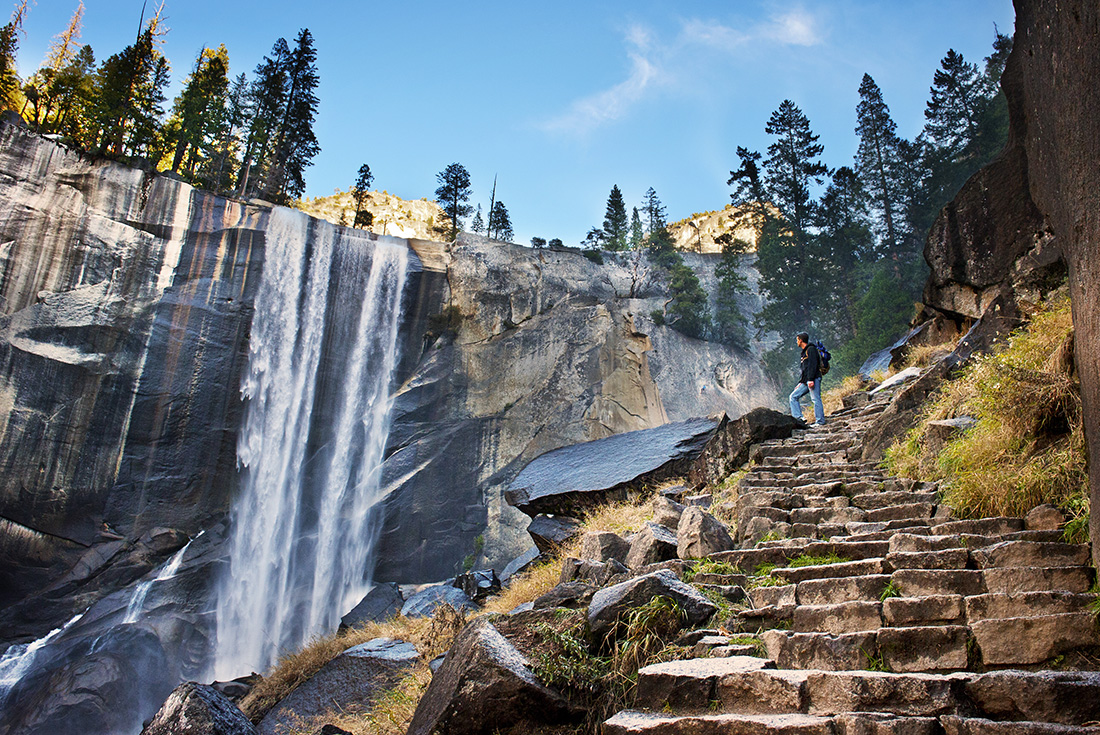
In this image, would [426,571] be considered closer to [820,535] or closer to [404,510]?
[404,510]

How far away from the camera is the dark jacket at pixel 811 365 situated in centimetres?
1287

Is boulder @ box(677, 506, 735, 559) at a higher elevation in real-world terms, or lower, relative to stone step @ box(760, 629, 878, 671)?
higher

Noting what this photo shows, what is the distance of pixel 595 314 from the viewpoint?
26.0 metres

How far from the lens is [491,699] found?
13.4ft

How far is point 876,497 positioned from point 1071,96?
4.18 metres

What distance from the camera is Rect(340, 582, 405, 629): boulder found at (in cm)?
1536

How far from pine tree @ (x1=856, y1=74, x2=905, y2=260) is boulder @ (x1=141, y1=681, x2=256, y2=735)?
30974 millimetres

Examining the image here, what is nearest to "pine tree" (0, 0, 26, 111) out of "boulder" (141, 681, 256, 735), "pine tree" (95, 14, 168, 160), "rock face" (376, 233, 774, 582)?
"pine tree" (95, 14, 168, 160)

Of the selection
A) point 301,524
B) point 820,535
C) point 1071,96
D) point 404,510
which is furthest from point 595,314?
point 1071,96

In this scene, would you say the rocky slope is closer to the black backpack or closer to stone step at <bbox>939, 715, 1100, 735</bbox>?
the black backpack

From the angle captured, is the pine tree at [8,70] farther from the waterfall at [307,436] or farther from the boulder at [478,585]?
the boulder at [478,585]

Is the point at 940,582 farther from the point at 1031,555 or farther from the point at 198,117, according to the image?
the point at 198,117

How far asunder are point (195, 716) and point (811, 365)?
11.5m

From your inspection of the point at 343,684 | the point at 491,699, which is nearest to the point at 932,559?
the point at 491,699
